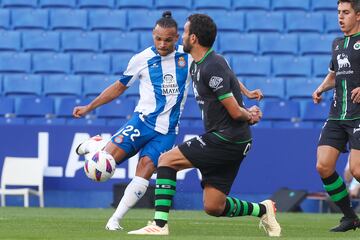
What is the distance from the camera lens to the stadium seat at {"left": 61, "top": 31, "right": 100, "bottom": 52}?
1919 cm

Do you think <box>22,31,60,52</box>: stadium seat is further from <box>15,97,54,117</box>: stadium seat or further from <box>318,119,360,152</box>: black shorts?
<box>318,119,360,152</box>: black shorts

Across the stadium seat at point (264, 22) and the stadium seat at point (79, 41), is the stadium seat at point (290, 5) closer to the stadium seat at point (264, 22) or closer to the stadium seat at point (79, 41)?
the stadium seat at point (264, 22)

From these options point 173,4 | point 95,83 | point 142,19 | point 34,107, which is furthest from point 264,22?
point 34,107

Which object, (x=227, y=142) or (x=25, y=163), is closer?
(x=227, y=142)

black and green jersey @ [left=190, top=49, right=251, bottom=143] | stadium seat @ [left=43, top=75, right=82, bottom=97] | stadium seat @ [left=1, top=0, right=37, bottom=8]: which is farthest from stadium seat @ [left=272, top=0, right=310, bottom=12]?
black and green jersey @ [left=190, top=49, right=251, bottom=143]

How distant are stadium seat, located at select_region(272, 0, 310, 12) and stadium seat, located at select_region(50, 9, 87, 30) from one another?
369cm

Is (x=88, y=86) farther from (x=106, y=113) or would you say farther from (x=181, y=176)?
(x=181, y=176)

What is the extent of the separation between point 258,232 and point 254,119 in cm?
180

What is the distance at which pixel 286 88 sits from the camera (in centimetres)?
1836

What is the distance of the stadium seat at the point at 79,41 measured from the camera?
19.2 metres

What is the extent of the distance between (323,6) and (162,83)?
10605mm

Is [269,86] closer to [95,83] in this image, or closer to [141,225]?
[95,83]

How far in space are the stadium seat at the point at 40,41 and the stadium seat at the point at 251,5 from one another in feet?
11.6

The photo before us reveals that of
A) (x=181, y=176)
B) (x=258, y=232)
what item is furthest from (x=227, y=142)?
(x=181, y=176)
